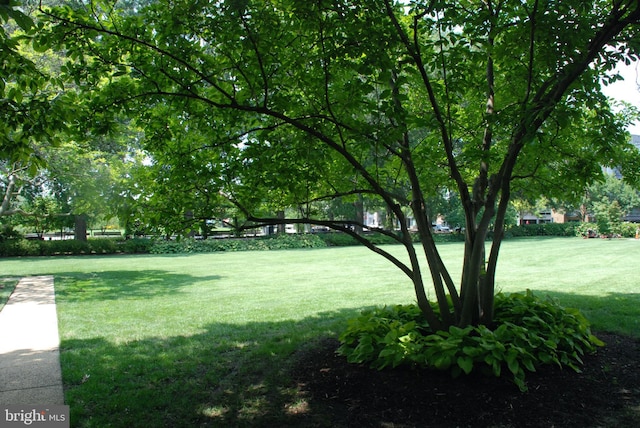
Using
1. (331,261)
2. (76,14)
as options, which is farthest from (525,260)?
(76,14)

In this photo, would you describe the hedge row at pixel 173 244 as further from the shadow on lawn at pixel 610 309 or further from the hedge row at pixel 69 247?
the shadow on lawn at pixel 610 309

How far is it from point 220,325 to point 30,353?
249 centimetres

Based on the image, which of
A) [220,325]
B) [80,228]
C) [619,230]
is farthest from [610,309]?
[619,230]

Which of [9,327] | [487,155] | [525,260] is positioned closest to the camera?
[487,155]

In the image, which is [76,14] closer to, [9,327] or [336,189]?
[336,189]

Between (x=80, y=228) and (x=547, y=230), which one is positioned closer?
(x=80, y=228)

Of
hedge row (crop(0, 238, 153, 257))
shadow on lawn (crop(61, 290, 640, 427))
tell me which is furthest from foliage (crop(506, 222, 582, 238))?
shadow on lawn (crop(61, 290, 640, 427))

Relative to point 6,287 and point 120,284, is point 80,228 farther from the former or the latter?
point 120,284

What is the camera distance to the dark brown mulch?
10.9 ft

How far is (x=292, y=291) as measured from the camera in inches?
415

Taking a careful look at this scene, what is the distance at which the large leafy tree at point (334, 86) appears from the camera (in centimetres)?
360

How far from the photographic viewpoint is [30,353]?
5512mm

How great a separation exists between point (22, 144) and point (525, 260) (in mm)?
17449

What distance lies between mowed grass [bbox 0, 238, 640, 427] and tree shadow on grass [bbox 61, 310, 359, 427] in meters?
0.01
